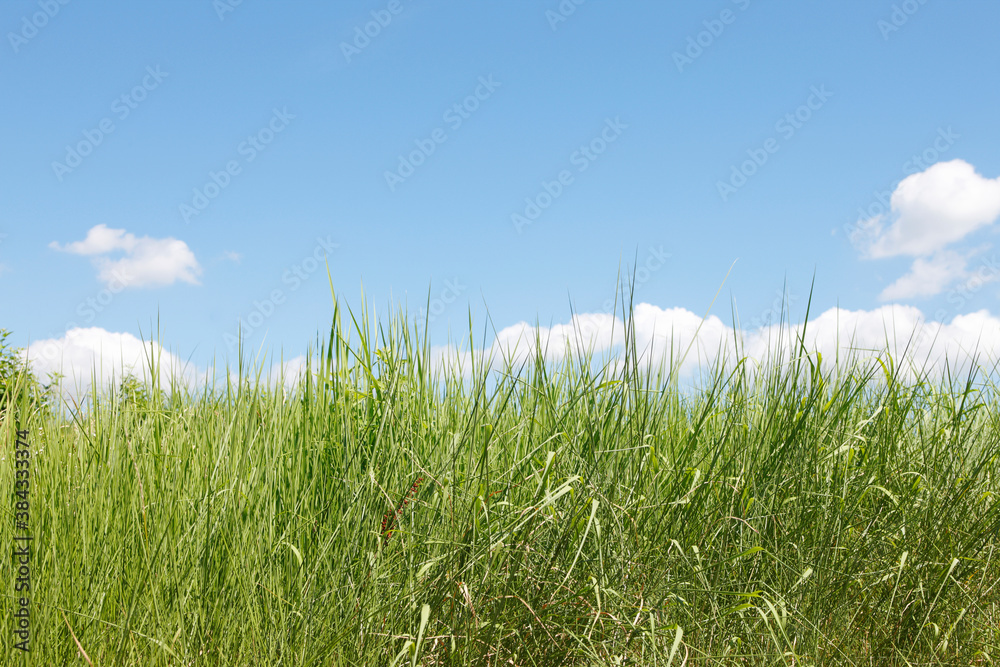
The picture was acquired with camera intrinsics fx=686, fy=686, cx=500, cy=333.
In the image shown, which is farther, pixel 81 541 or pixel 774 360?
pixel 774 360

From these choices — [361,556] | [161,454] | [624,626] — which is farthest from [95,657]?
[624,626]

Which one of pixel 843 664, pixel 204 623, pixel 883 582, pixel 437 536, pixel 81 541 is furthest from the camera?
pixel 883 582

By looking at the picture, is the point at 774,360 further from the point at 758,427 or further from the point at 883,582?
the point at 883,582

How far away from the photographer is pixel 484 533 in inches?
101

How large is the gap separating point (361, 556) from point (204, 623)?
1.88ft

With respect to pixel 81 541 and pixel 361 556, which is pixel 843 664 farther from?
pixel 81 541

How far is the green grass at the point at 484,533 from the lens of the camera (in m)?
2.46

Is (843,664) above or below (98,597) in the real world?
below

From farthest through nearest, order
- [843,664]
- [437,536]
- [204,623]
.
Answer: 1. [843,664]
2. [437,536]
3. [204,623]

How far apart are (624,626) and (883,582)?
1.54 m

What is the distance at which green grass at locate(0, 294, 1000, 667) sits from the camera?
8.08ft

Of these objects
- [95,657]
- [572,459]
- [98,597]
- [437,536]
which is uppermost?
[572,459]

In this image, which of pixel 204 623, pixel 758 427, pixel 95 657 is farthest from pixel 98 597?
pixel 758 427

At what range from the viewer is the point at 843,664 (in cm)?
299
